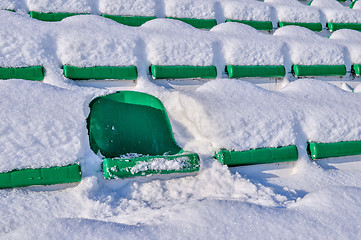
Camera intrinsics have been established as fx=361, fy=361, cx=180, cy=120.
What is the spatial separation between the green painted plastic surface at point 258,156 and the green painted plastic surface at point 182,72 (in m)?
0.53

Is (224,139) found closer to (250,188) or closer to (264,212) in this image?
(250,188)

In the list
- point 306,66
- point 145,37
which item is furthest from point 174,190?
point 306,66

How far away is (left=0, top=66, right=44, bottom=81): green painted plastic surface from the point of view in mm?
1364

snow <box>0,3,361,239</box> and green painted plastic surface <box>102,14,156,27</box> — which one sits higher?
green painted plastic surface <box>102,14,156,27</box>

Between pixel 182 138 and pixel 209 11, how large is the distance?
1.29 meters

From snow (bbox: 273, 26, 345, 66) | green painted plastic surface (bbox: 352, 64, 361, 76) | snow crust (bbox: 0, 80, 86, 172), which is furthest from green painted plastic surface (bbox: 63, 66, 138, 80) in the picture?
green painted plastic surface (bbox: 352, 64, 361, 76)

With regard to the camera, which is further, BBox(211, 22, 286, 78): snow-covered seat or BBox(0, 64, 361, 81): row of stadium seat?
BBox(211, 22, 286, 78): snow-covered seat

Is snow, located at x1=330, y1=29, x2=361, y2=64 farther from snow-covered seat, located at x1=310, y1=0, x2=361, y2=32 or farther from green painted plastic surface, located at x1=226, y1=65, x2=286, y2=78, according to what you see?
green painted plastic surface, located at x1=226, y1=65, x2=286, y2=78

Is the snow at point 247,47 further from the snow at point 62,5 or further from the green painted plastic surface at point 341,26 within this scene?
the green painted plastic surface at point 341,26

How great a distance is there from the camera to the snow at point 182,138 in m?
0.87

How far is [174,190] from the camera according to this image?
112 centimetres

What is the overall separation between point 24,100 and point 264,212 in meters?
0.77

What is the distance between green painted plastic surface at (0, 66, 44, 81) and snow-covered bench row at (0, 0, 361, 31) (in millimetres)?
650

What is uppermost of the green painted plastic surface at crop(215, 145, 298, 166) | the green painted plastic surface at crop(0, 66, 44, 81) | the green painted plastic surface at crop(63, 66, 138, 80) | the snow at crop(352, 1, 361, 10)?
the snow at crop(352, 1, 361, 10)
